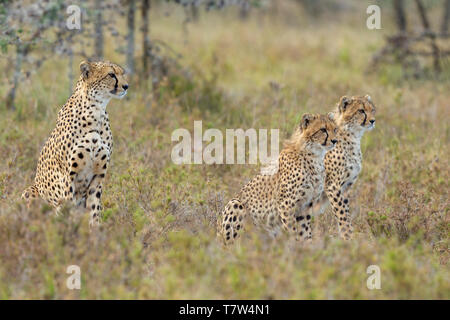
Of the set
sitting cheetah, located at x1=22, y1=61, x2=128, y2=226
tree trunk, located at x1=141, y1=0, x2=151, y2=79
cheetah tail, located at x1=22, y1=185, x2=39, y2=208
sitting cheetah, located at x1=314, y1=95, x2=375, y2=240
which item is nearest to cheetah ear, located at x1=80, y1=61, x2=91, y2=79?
sitting cheetah, located at x1=22, y1=61, x2=128, y2=226

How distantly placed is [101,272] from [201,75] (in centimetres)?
538

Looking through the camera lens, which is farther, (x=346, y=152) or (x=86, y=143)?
(x=346, y=152)

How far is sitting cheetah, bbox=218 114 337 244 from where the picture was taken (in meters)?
5.08

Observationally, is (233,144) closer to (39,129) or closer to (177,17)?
(39,129)

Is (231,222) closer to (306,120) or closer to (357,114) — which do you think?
(306,120)

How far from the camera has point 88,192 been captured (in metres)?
4.94

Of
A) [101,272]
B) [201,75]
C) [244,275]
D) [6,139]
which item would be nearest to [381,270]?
[244,275]

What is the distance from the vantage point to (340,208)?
5574 mm

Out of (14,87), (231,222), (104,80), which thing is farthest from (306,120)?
(14,87)

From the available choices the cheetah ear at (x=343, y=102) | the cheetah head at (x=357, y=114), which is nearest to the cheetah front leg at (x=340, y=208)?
the cheetah head at (x=357, y=114)

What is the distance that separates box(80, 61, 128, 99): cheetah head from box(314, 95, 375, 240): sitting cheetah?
174 cm

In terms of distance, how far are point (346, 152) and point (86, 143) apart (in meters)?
2.04

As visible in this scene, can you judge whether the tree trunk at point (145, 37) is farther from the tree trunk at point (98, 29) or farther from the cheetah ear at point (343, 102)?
the cheetah ear at point (343, 102)

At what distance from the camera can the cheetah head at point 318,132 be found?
5.23 m
